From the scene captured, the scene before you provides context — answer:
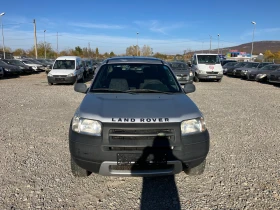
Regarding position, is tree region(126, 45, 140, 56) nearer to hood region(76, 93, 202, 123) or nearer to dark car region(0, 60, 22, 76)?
dark car region(0, 60, 22, 76)

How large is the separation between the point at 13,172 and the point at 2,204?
840 millimetres

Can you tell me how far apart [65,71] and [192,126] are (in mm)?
13221

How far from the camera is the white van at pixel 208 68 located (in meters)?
17.5

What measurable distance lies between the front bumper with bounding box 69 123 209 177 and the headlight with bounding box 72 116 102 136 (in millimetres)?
68

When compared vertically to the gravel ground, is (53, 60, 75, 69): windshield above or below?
above

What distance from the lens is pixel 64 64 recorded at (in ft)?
51.5

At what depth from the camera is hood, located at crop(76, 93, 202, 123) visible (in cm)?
294

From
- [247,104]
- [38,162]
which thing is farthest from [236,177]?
[247,104]

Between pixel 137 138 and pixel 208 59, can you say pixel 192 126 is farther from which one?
pixel 208 59

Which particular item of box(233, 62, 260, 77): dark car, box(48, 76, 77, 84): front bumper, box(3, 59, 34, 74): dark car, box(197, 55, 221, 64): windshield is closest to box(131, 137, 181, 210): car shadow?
box(48, 76, 77, 84): front bumper

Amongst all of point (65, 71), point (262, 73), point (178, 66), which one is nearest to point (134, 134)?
point (65, 71)

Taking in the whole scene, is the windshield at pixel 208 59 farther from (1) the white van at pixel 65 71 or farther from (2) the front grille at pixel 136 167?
(2) the front grille at pixel 136 167

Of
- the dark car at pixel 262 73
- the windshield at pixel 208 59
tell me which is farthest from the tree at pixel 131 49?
the windshield at pixel 208 59

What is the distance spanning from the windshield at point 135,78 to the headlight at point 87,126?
101cm
